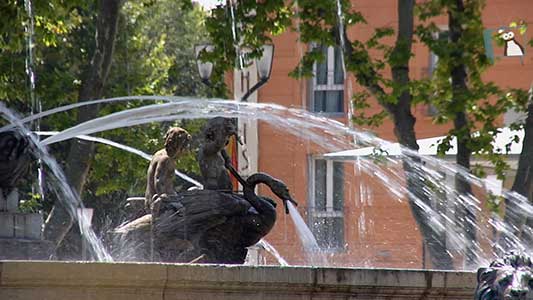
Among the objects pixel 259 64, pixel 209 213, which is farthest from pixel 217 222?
pixel 259 64

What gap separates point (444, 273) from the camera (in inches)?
444

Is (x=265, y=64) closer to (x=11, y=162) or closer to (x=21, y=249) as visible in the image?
(x=11, y=162)

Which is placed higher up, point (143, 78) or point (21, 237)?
point (143, 78)

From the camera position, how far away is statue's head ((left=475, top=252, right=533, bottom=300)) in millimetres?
8641

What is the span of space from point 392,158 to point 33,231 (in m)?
10.2

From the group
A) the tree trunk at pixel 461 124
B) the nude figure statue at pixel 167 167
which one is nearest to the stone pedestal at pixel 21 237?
the nude figure statue at pixel 167 167

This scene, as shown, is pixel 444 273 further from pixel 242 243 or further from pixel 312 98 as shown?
pixel 312 98

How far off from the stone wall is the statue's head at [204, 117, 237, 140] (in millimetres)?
2354

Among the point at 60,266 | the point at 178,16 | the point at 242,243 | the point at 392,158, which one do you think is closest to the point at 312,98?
the point at 178,16

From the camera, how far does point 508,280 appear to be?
28.5 feet

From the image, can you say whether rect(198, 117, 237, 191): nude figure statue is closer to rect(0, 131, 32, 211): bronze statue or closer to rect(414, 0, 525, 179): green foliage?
rect(0, 131, 32, 211): bronze statue

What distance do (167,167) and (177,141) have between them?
19 centimetres

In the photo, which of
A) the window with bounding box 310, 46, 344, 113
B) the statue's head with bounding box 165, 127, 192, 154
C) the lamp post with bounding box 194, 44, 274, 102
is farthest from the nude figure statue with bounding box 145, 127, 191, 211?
the window with bounding box 310, 46, 344, 113

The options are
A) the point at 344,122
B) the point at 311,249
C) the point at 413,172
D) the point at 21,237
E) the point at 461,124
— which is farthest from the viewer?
the point at 344,122
